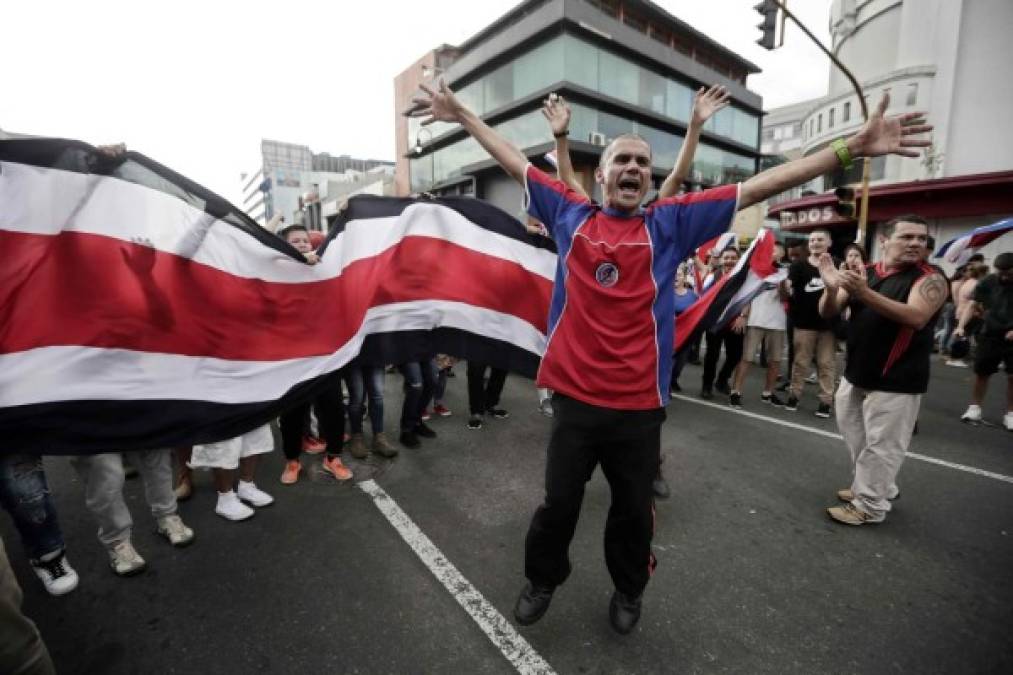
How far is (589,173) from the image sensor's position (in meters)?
28.2

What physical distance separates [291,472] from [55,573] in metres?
1.57

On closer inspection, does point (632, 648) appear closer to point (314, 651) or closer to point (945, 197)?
point (314, 651)

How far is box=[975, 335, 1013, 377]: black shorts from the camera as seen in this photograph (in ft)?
19.3

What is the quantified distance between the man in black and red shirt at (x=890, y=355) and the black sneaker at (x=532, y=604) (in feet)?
8.12

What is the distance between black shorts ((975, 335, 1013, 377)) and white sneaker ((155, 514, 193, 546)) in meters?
8.55

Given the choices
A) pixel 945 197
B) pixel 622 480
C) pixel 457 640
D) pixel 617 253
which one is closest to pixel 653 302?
pixel 617 253

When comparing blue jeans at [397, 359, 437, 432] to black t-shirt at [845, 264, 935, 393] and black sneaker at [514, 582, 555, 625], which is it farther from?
black t-shirt at [845, 264, 935, 393]

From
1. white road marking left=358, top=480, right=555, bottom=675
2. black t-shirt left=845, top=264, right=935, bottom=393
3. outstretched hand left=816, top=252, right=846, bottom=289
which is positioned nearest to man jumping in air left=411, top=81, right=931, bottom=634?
white road marking left=358, top=480, right=555, bottom=675

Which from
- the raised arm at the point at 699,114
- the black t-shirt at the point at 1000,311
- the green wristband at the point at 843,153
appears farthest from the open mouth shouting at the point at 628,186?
the black t-shirt at the point at 1000,311

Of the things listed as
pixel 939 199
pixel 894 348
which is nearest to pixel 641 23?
pixel 939 199

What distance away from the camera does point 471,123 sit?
2658 mm

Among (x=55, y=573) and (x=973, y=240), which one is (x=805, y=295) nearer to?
(x=973, y=240)

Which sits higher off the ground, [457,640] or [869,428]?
[869,428]

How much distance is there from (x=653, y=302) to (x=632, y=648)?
1669mm
